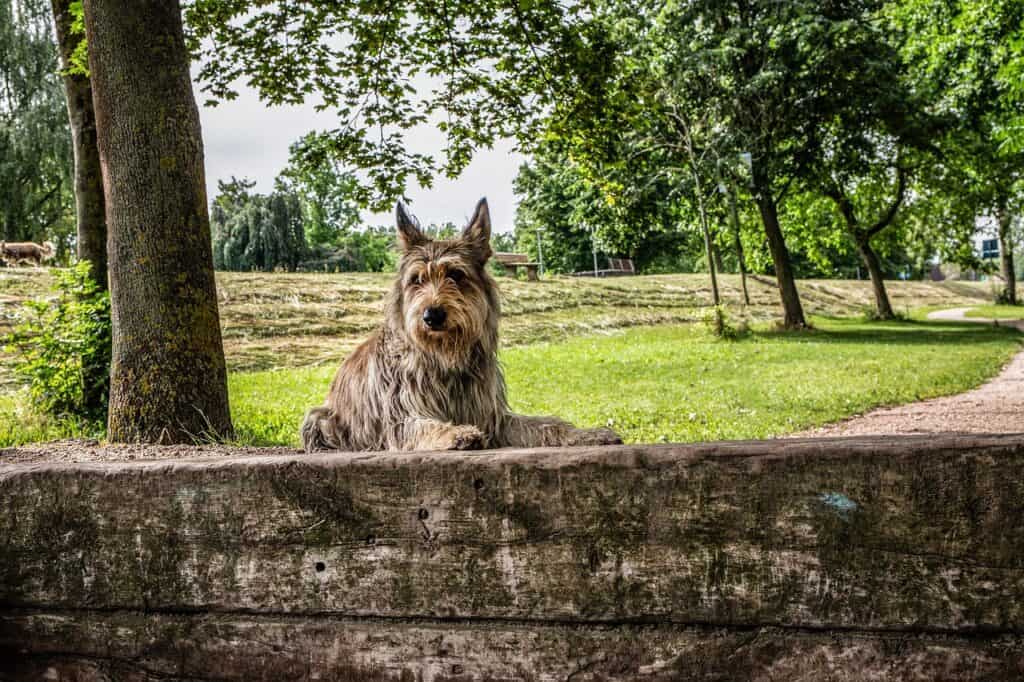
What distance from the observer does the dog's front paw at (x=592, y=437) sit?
389 cm

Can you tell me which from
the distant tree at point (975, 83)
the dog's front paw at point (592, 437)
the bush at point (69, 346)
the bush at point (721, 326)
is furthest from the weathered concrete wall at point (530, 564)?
the bush at point (721, 326)

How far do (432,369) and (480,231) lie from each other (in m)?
0.94

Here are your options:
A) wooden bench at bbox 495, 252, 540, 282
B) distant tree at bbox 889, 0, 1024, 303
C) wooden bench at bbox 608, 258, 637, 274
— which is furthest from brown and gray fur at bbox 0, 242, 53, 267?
wooden bench at bbox 608, 258, 637, 274

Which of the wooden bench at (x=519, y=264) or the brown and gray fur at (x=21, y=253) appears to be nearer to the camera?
the brown and gray fur at (x=21, y=253)

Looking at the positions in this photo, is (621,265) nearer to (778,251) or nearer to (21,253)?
(778,251)

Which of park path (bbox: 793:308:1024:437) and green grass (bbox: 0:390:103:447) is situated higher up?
green grass (bbox: 0:390:103:447)

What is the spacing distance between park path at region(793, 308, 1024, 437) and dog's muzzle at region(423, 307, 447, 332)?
267 inches

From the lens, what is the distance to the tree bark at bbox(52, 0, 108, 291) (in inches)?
344

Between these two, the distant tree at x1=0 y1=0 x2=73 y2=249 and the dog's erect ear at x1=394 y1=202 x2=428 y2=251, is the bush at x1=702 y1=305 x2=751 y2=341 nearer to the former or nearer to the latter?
the dog's erect ear at x1=394 y1=202 x2=428 y2=251

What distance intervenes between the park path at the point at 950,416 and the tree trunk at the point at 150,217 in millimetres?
7255

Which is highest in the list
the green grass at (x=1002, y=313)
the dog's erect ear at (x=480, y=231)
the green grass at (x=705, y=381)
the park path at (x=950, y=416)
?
the dog's erect ear at (x=480, y=231)

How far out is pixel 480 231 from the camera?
4.67 meters

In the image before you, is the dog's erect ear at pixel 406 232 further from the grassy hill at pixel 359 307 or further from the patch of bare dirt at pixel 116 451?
the grassy hill at pixel 359 307

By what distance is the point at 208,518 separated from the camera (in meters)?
2.87
